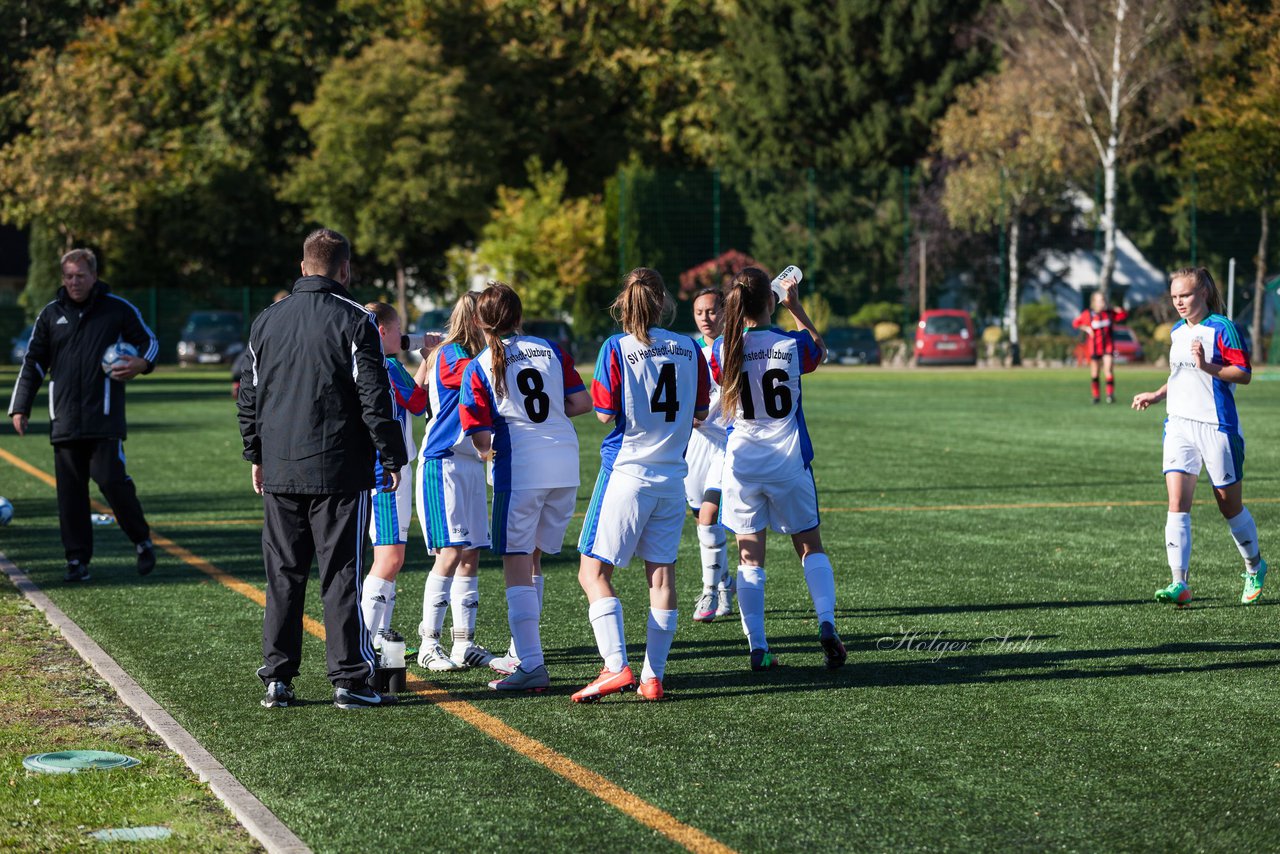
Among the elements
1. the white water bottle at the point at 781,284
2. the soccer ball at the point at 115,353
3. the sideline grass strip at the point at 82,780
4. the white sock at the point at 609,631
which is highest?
the white water bottle at the point at 781,284

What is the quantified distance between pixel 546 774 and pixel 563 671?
5.95 feet

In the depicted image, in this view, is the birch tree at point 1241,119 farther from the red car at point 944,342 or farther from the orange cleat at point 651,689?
the orange cleat at point 651,689

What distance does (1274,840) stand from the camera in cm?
495

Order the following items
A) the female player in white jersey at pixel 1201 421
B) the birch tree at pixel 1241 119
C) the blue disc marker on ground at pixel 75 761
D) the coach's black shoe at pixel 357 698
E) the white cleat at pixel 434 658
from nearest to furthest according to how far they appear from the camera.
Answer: the blue disc marker on ground at pixel 75 761 < the coach's black shoe at pixel 357 698 < the white cleat at pixel 434 658 < the female player in white jersey at pixel 1201 421 < the birch tree at pixel 1241 119

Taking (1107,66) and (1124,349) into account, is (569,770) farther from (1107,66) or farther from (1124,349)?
(1107,66)

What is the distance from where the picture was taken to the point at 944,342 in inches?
1882

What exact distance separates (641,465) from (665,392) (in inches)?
12.2

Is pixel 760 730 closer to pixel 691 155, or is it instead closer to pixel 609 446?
pixel 609 446

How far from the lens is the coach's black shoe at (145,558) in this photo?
1038 centimetres

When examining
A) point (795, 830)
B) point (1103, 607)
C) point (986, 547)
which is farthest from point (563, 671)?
point (986, 547)

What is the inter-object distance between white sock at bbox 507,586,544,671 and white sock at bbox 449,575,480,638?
517 millimetres

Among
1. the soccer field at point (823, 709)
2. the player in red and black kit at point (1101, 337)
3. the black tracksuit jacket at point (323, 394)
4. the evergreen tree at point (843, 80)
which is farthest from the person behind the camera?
the evergreen tree at point (843, 80)

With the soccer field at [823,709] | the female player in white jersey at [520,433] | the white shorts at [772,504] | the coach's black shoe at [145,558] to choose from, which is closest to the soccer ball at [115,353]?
the coach's black shoe at [145,558]

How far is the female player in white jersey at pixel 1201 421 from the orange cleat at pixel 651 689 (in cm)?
367
